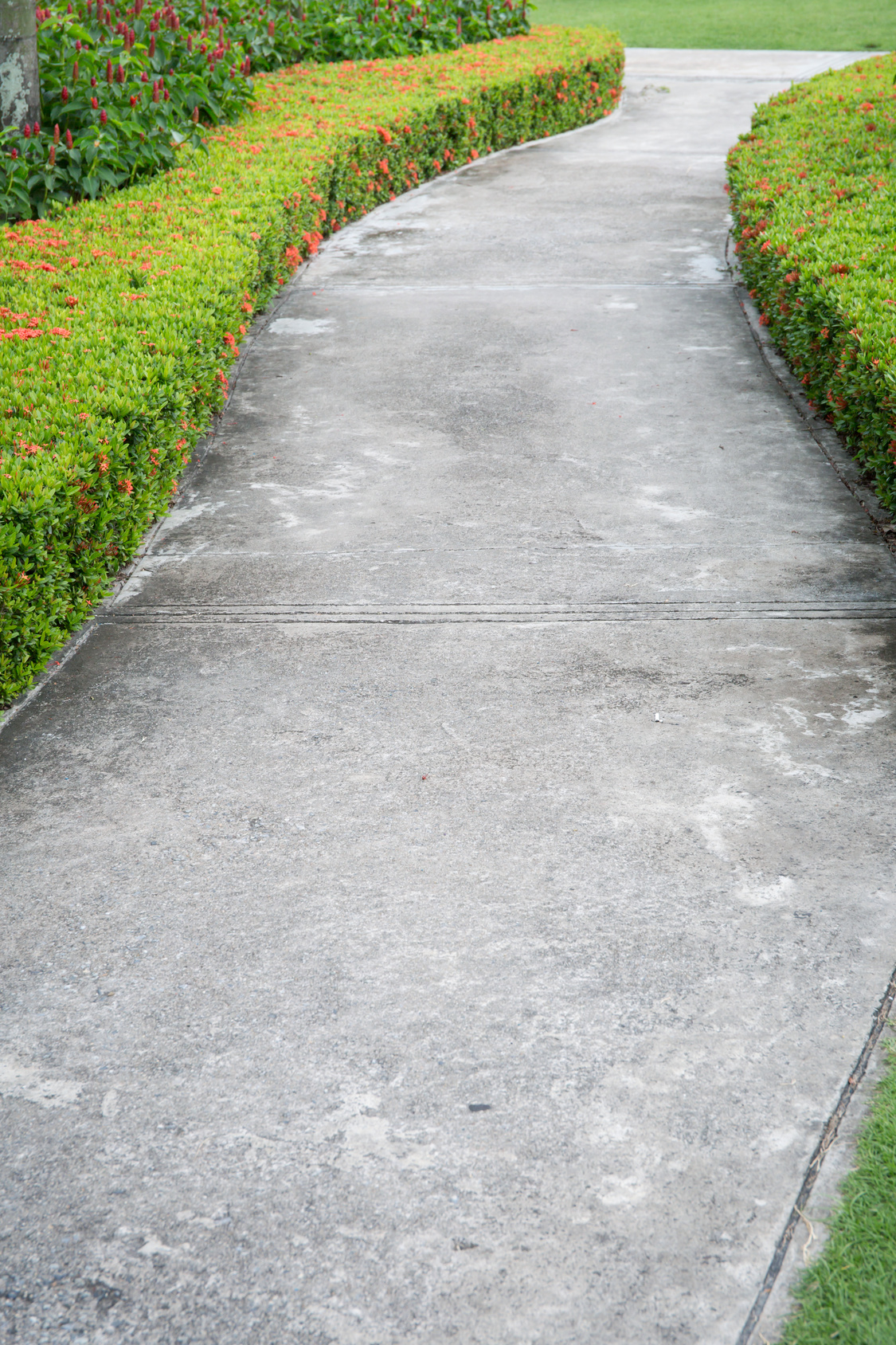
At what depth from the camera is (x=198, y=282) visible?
21.8 feet

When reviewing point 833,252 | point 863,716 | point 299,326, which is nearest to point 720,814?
point 863,716

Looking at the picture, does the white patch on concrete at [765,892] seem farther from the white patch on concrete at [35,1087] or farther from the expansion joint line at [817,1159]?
the white patch on concrete at [35,1087]

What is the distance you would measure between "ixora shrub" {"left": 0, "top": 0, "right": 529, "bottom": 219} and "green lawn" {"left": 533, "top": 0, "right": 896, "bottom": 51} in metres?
14.3

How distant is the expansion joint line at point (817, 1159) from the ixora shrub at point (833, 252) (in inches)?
116

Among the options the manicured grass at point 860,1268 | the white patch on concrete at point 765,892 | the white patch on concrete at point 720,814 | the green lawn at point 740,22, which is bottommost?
the manicured grass at point 860,1268

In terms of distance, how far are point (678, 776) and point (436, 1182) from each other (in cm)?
163

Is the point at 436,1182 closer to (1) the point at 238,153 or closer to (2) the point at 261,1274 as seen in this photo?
(2) the point at 261,1274

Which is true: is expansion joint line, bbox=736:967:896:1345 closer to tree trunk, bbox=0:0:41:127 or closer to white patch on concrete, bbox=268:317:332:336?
white patch on concrete, bbox=268:317:332:336

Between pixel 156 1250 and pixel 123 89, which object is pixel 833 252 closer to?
pixel 123 89

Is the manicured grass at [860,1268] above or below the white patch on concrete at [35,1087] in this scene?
below

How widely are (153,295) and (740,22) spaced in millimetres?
24401

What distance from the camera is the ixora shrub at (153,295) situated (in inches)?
164

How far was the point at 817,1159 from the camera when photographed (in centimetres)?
238

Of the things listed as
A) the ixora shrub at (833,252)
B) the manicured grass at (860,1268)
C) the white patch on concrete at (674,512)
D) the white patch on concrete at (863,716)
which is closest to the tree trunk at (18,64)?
the ixora shrub at (833,252)
